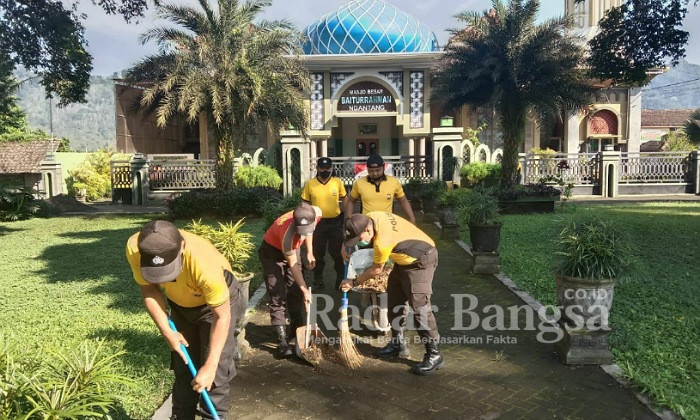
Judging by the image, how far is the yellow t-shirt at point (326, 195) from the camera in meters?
6.69

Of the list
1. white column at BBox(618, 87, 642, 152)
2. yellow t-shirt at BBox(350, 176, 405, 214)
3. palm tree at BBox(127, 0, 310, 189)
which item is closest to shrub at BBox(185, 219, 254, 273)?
yellow t-shirt at BBox(350, 176, 405, 214)

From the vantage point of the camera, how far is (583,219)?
16.3 feet

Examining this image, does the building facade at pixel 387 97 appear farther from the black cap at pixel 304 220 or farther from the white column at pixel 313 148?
the black cap at pixel 304 220

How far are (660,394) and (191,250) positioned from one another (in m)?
3.49

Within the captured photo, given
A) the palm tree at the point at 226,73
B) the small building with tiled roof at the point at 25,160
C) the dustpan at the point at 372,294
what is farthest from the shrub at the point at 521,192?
the small building with tiled roof at the point at 25,160

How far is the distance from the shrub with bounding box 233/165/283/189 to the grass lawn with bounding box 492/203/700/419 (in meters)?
9.87

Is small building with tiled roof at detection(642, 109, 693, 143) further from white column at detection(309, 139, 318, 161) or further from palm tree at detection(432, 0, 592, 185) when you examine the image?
white column at detection(309, 139, 318, 161)

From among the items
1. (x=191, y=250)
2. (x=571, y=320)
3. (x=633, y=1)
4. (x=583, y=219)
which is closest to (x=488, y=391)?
(x=571, y=320)

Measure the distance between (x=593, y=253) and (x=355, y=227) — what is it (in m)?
2.15

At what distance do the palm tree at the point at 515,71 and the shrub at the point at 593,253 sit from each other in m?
10.7

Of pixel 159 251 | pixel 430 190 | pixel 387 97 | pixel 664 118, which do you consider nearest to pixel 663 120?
pixel 664 118

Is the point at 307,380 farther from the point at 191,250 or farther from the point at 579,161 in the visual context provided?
the point at 579,161

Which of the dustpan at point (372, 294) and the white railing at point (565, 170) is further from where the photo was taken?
the white railing at point (565, 170)

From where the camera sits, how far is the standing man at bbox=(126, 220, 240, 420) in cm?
260
